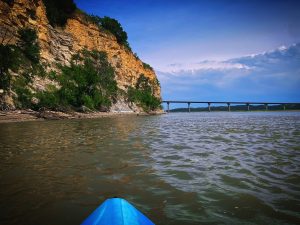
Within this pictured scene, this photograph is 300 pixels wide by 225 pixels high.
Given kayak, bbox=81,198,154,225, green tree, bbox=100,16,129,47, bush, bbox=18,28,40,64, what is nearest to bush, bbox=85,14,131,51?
green tree, bbox=100,16,129,47

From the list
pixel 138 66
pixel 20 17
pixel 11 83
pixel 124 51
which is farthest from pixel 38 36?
pixel 138 66

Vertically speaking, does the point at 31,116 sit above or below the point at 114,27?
below

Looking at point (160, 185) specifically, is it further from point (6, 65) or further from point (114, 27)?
point (114, 27)

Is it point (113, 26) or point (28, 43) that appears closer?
point (28, 43)

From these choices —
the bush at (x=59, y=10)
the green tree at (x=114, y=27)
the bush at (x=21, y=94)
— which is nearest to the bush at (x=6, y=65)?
the bush at (x=21, y=94)

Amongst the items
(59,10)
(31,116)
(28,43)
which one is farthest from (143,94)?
(31,116)

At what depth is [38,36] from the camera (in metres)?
39.8

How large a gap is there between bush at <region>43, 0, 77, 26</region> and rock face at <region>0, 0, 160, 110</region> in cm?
120

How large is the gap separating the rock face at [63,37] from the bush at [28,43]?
3.07 ft

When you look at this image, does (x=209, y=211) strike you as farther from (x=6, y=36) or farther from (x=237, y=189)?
(x=6, y=36)

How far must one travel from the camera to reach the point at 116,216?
8.09 ft

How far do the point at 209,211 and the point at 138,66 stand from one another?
74.0 meters

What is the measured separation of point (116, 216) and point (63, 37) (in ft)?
164

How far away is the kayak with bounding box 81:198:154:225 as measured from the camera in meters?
2.43
